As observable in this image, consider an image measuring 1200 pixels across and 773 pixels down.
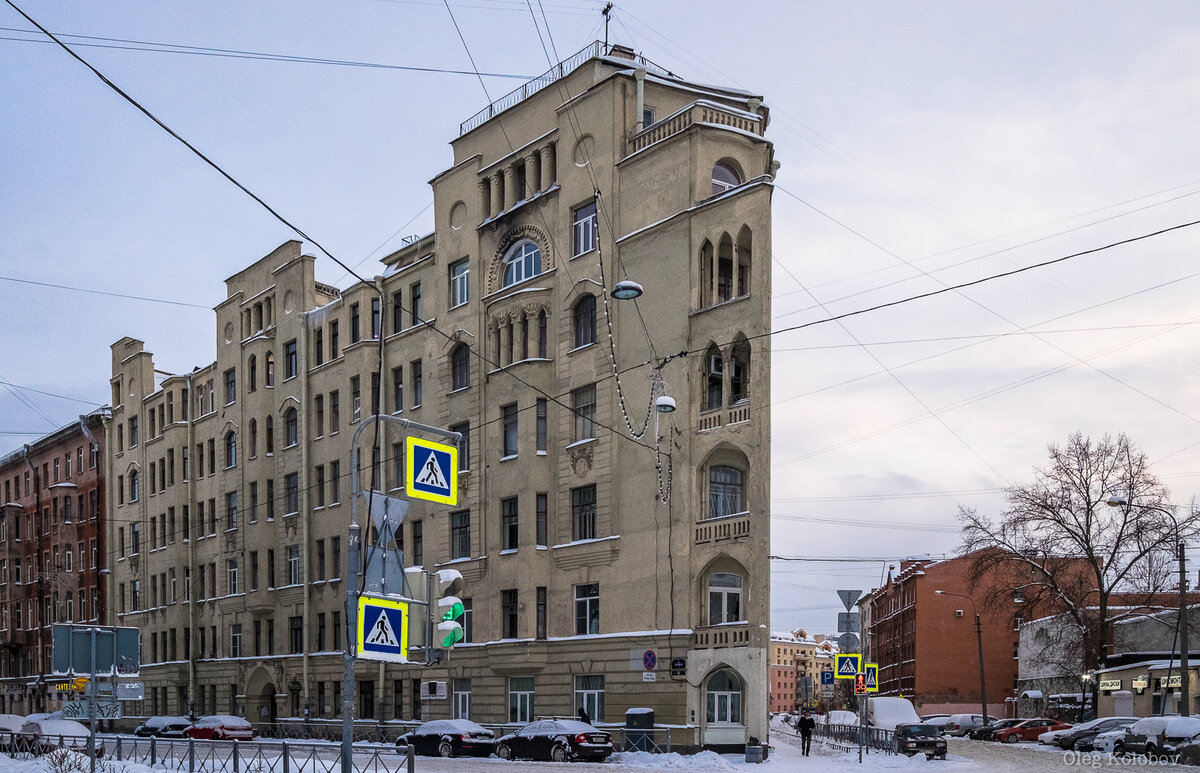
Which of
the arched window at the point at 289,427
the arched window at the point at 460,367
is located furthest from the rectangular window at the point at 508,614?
the arched window at the point at 289,427

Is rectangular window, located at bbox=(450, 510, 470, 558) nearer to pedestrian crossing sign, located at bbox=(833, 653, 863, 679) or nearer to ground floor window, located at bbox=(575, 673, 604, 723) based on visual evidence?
ground floor window, located at bbox=(575, 673, 604, 723)

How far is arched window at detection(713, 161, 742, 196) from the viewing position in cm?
3959

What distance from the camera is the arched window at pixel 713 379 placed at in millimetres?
38219

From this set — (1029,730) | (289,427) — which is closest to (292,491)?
(289,427)

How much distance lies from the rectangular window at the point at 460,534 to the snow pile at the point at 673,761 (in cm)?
1312

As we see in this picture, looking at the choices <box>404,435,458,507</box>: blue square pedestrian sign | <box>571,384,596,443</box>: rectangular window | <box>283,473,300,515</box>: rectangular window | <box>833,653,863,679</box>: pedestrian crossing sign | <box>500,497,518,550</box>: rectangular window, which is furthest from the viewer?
<box>283,473,300,515</box>: rectangular window

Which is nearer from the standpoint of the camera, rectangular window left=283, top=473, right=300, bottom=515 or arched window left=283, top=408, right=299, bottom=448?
rectangular window left=283, top=473, right=300, bottom=515

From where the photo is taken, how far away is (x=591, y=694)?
4009 cm

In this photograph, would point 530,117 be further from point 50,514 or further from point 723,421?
point 50,514

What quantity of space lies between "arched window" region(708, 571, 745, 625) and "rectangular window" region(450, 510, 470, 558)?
37.5ft

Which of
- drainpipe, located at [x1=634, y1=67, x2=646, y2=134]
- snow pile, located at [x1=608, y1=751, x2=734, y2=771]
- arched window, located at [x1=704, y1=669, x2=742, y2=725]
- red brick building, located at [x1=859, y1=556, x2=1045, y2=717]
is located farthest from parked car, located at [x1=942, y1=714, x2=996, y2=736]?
drainpipe, located at [x1=634, y1=67, x2=646, y2=134]

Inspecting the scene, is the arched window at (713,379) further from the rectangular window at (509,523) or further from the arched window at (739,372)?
the rectangular window at (509,523)

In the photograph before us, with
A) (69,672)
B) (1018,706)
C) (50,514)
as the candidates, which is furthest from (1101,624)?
(50,514)

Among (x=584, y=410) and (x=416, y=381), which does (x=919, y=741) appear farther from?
(x=416, y=381)
